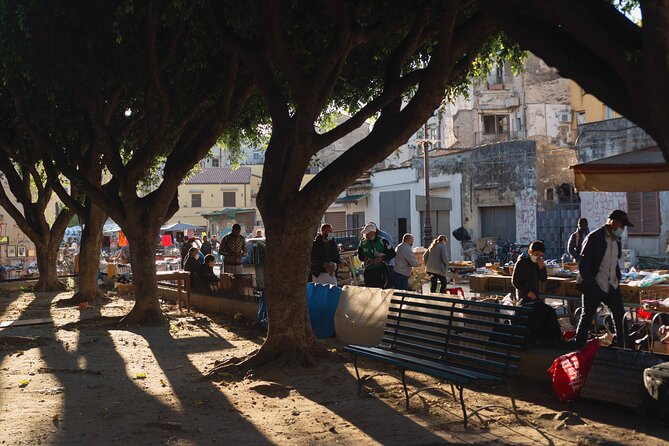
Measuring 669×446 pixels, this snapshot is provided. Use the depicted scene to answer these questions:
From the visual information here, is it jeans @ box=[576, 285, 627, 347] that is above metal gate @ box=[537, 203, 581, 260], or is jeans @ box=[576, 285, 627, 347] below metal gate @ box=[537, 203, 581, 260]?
below

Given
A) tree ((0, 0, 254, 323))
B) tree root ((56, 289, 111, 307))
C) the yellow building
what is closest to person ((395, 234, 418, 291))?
tree ((0, 0, 254, 323))

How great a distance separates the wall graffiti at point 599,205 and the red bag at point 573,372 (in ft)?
69.4

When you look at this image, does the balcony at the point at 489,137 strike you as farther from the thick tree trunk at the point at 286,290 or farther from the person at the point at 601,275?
the thick tree trunk at the point at 286,290

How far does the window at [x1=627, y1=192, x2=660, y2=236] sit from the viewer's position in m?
25.5

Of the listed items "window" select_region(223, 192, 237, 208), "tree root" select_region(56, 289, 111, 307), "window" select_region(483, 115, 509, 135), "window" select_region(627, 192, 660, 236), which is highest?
"window" select_region(483, 115, 509, 135)

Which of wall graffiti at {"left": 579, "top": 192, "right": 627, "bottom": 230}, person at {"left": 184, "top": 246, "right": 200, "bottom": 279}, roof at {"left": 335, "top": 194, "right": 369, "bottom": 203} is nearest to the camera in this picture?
person at {"left": 184, "top": 246, "right": 200, "bottom": 279}

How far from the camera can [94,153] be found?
1862 cm

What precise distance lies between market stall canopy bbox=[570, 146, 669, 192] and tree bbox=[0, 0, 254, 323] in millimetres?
6159

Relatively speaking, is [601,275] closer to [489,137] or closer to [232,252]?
[232,252]

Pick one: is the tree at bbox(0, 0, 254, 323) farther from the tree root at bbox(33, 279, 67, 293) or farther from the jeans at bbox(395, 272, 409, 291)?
the tree root at bbox(33, 279, 67, 293)

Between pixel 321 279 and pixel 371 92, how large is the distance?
3.45 meters

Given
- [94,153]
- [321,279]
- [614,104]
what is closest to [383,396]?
[614,104]

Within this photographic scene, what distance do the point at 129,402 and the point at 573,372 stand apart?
436cm

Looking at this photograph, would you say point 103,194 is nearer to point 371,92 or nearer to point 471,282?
point 371,92
